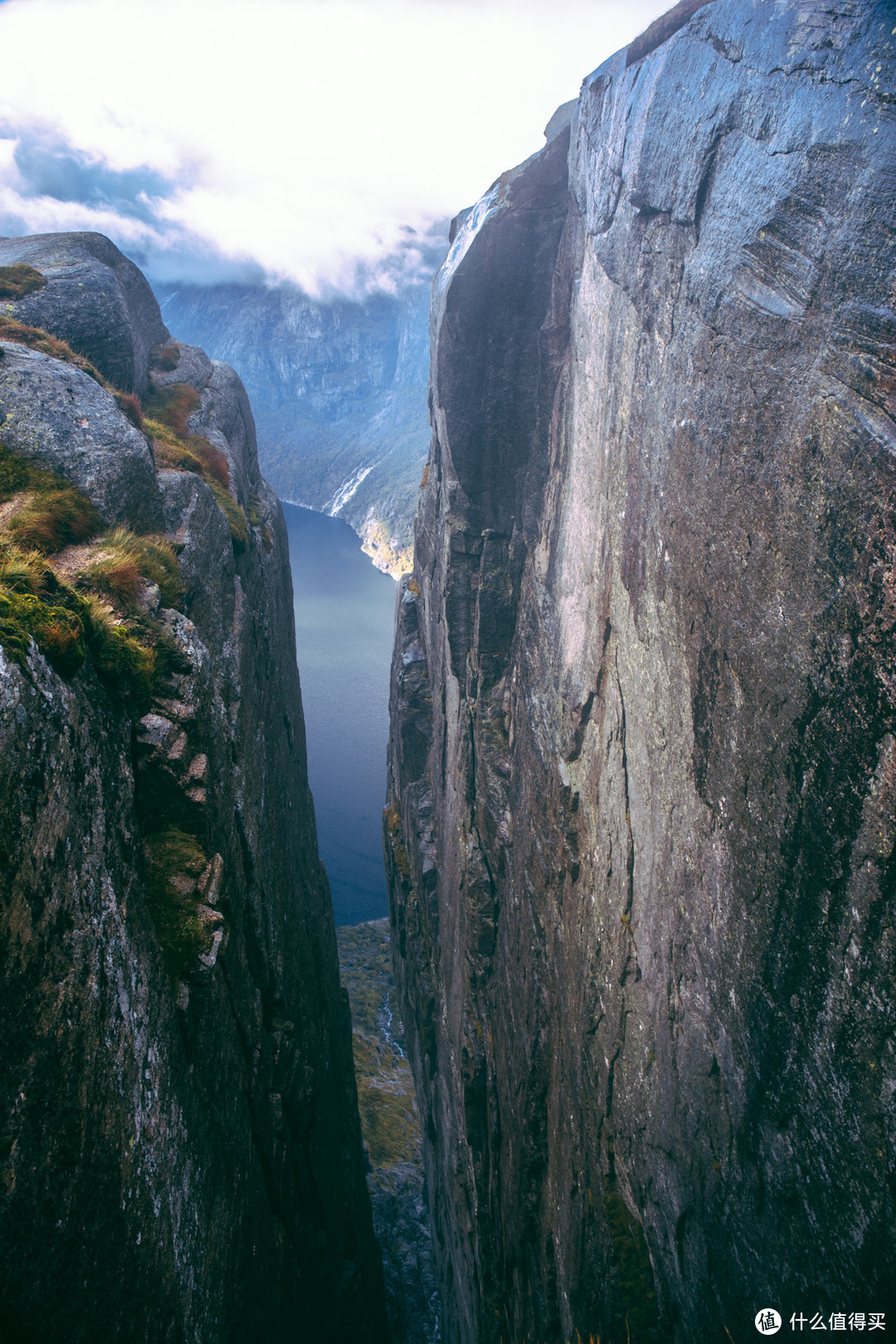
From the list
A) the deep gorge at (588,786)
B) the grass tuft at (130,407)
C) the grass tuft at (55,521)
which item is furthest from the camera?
the grass tuft at (130,407)

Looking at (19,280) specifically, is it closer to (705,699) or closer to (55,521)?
(55,521)

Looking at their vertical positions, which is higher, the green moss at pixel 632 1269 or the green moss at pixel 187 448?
the green moss at pixel 187 448

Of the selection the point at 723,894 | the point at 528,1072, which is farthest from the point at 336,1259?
the point at 723,894

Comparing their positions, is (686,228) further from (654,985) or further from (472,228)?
(472,228)

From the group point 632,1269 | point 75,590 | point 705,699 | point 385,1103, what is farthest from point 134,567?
point 385,1103

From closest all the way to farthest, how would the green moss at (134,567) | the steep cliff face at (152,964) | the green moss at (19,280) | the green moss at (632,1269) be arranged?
the steep cliff face at (152,964) → the green moss at (134,567) → the green moss at (632,1269) → the green moss at (19,280)

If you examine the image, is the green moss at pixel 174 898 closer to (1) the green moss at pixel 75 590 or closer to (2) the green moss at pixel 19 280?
(1) the green moss at pixel 75 590

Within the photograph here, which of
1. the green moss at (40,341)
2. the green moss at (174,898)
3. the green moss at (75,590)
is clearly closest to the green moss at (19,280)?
the green moss at (40,341)
